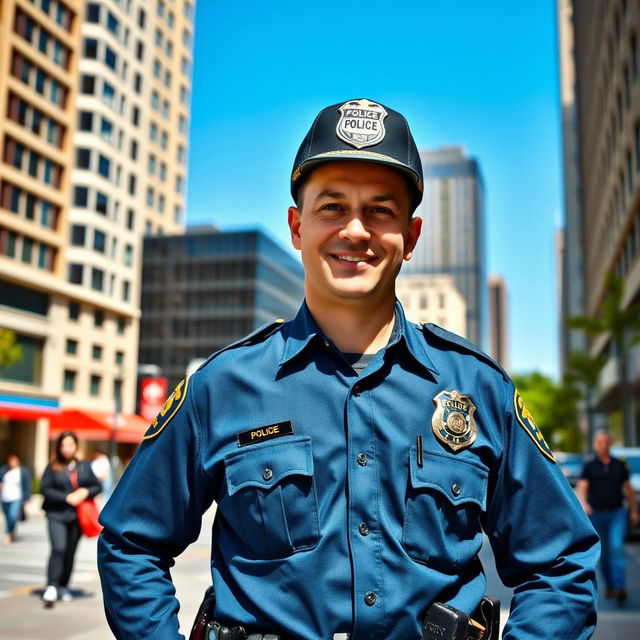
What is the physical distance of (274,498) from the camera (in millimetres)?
2059

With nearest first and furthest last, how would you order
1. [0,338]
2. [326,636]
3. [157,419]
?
[326,636], [157,419], [0,338]

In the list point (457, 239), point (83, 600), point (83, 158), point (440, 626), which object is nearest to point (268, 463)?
point (440, 626)

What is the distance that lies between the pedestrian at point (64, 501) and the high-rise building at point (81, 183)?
28972mm

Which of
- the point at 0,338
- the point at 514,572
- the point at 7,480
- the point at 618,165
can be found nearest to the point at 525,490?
the point at 514,572

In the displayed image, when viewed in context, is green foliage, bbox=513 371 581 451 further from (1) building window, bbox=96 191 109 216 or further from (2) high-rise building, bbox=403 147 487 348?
(2) high-rise building, bbox=403 147 487 348

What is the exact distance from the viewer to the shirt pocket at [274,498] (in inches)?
79.4

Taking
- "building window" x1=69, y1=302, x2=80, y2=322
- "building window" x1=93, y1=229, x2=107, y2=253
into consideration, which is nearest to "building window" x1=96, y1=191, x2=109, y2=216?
"building window" x1=93, y1=229, x2=107, y2=253

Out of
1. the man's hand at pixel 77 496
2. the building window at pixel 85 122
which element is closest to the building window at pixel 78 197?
the building window at pixel 85 122

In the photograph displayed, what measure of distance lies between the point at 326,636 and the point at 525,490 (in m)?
0.62

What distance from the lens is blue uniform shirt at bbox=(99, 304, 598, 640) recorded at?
1.96 m

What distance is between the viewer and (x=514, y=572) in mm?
2068

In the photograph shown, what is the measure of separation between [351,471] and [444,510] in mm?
263

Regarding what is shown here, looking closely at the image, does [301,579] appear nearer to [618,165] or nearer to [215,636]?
[215,636]

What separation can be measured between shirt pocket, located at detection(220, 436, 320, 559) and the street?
634 cm
